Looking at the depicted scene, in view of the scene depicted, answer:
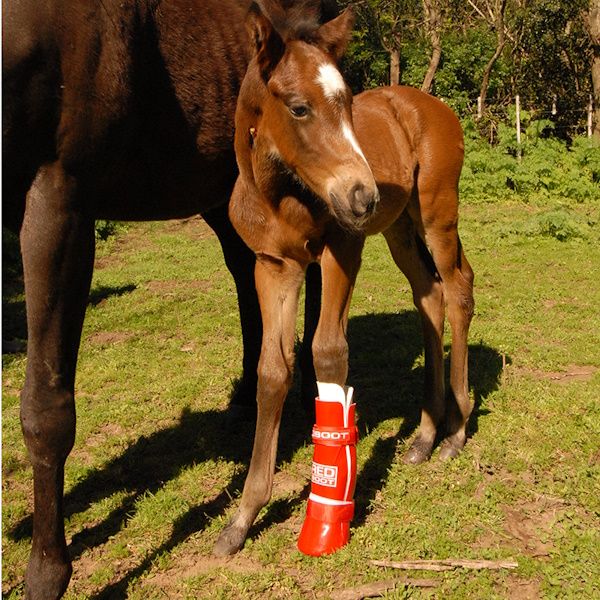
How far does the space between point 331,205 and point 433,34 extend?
14550mm

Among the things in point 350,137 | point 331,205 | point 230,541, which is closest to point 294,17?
point 350,137

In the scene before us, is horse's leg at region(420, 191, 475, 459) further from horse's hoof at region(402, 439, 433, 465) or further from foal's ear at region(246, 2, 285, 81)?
foal's ear at region(246, 2, 285, 81)

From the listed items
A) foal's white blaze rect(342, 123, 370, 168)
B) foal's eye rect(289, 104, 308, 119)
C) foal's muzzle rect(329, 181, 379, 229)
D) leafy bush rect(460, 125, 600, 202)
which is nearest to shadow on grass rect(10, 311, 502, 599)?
foal's muzzle rect(329, 181, 379, 229)

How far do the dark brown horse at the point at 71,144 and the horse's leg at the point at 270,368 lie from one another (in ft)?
1.97

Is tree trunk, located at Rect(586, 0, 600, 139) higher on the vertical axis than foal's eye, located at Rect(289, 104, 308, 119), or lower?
higher

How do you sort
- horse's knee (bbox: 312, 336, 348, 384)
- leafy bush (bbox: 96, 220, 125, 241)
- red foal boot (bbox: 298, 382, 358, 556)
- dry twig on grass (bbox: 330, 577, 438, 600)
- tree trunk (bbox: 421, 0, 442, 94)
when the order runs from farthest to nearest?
tree trunk (bbox: 421, 0, 442, 94), leafy bush (bbox: 96, 220, 125, 241), horse's knee (bbox: 312, 336, 348, 384), red foal boot (bbox: 298, 382, 358, 556), dry twig on grass (bbox: 330, 577, 438, 600)

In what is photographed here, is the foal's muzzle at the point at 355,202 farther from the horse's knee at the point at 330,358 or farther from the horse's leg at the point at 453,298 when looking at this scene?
the horse's leg at the point at 453,298

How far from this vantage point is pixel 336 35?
8.07 feet

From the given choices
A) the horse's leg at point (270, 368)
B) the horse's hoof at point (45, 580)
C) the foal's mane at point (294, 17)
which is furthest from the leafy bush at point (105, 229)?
the horse's hoof at point (45, 580)

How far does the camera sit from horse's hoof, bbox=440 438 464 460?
11.1 feet

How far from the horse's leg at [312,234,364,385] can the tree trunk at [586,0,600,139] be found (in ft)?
40.2

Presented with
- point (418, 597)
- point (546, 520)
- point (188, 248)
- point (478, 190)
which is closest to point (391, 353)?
point (546, 520)

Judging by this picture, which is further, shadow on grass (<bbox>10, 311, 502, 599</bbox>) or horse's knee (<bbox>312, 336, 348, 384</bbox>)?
shadow on grass (<bbox>10, 311, 502, 599</bbox>)

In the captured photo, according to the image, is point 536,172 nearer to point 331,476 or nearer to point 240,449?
point 240,449
